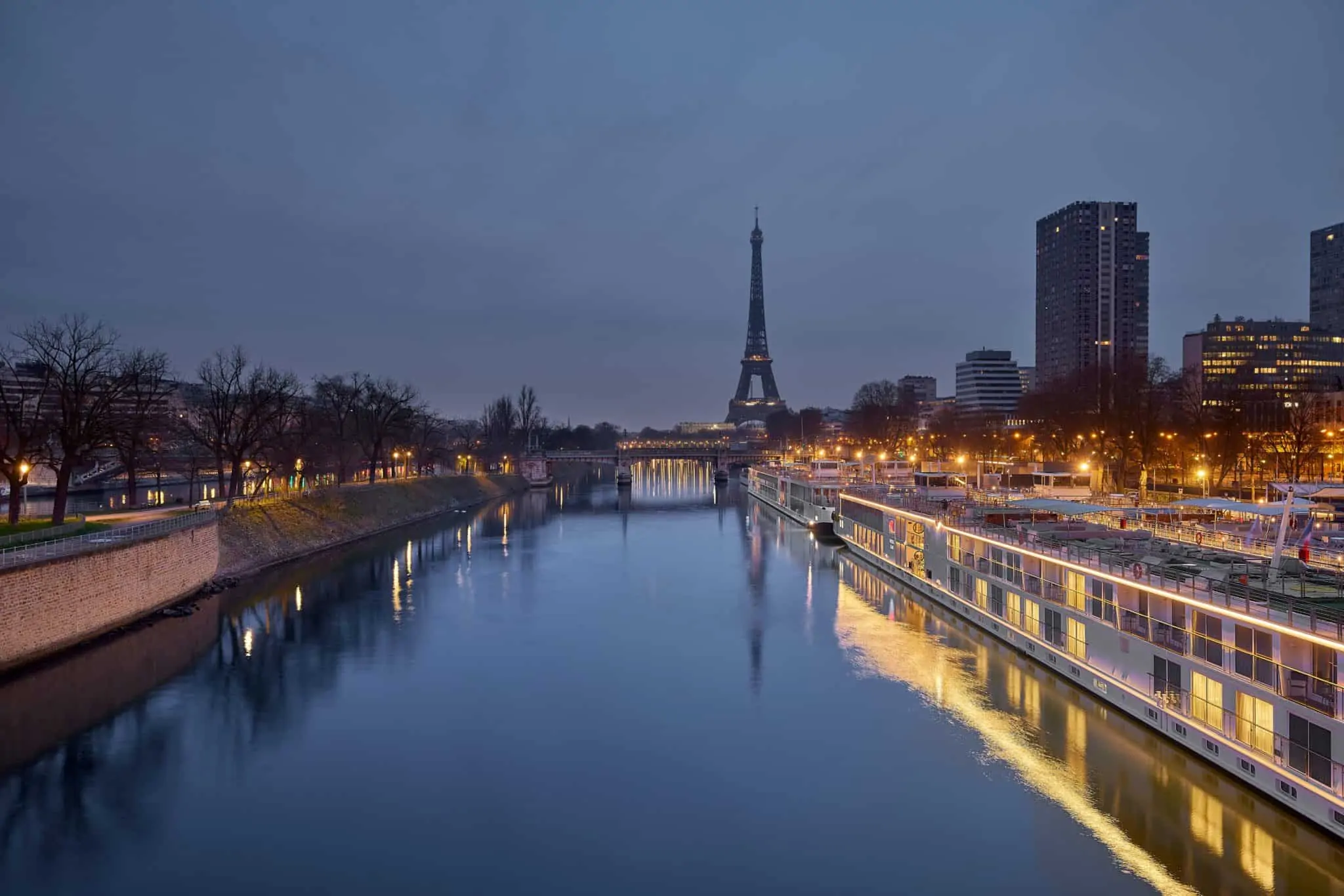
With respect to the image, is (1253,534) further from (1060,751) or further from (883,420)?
(883,420)

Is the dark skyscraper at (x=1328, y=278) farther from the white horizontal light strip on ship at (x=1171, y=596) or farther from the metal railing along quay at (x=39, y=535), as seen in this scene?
the metal railing along quay at (x=39, y=535)

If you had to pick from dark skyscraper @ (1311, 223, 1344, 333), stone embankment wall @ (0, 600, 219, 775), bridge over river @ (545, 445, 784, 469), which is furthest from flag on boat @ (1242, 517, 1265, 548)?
dark skyscraper @ (1311, 223, 1344, 333)

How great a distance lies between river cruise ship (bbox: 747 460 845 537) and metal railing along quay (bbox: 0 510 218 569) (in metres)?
44.7

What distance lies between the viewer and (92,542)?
3341 centimetres

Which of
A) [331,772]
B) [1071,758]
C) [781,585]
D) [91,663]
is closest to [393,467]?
[781,585]

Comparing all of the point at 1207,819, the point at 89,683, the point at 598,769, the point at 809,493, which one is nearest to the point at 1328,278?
the point at 809,493

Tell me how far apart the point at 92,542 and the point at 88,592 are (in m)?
2.14

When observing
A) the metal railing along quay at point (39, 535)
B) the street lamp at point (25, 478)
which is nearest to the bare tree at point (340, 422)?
the street lamp at point (25, 478)

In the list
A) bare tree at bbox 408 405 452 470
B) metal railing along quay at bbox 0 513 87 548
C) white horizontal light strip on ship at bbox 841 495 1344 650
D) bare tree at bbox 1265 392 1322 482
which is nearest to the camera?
white horizontal light strip on ship at bbox 841 495 1344 650

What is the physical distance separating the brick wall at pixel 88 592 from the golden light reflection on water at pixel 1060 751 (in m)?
27.4

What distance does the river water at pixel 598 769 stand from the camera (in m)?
17.1

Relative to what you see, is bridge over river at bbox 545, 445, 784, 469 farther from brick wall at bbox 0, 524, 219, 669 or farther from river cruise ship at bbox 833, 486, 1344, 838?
river cruise ship at bbox 833, 486, 1344, 838

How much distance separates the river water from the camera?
56.2ft

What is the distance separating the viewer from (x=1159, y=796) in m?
19.8
